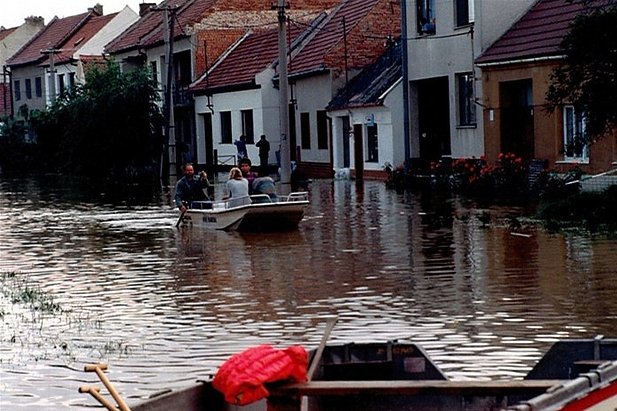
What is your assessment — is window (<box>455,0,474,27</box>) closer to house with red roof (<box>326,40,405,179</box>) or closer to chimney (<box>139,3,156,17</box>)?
house with red roof (<box>326,40,405,179</box>)

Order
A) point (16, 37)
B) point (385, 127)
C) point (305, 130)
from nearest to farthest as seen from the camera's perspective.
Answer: point (385, 127)
point (305, 130)
point (16, 37)

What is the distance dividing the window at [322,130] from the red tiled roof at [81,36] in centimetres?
3885

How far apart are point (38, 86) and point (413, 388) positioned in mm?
90922

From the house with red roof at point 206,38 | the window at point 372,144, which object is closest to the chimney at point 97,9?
the house with red roof at point 206,38

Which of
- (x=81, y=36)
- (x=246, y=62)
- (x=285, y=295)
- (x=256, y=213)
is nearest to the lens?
(x=285, y=295)

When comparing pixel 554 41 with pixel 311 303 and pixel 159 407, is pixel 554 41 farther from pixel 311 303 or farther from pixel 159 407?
pixel 159 407

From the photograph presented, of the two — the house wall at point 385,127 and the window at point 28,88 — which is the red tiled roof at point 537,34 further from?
the window at point 28,88

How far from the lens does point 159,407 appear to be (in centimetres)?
769

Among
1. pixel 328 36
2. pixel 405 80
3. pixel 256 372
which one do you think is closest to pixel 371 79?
pixel 405 80

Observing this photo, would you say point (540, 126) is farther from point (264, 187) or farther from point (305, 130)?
point (305, 130)

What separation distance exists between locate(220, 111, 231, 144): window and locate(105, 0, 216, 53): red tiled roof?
5.21m

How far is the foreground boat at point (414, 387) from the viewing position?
7168 millimetres

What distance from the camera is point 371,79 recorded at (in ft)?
162

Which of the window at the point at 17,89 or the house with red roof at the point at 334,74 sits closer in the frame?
the house with red roof at the point at 334,74
